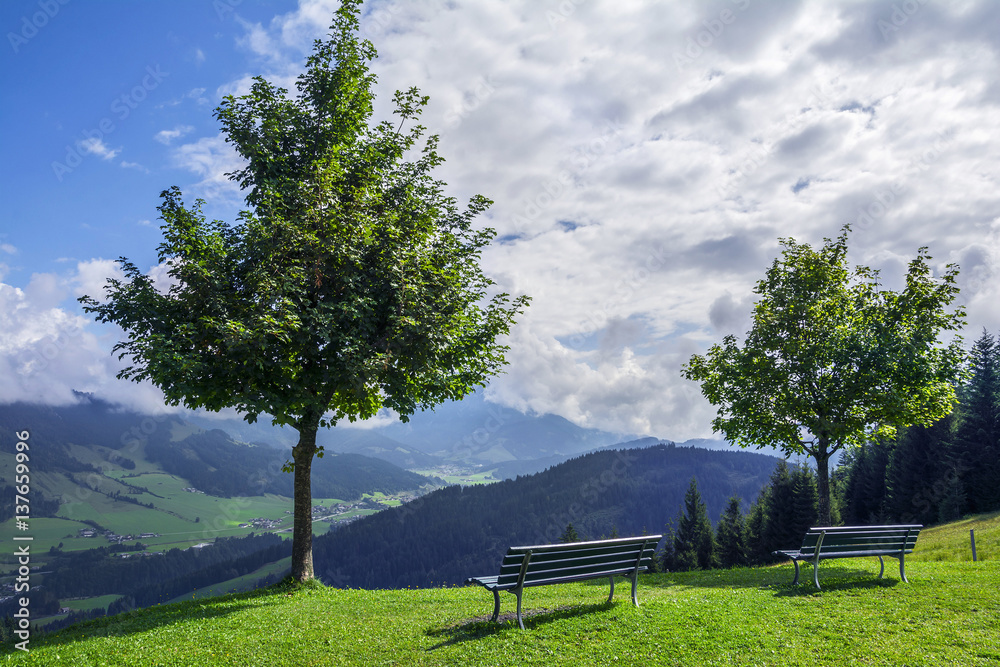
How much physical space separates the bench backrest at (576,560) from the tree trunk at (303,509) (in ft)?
29.6

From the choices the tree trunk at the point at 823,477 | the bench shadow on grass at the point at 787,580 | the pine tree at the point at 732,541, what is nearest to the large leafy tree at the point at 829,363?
the tree trunk at the point at 823,477

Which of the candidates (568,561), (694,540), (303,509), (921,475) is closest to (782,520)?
(921,475)

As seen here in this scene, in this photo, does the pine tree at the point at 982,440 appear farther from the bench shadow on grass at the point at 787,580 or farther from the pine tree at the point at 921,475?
the bench shadow on grass at the point at 787,580

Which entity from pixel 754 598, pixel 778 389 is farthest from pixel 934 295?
pixel 754 598

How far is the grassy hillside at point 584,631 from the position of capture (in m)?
7.87

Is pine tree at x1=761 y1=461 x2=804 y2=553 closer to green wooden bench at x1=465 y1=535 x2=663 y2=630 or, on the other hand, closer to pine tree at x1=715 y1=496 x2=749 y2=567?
pine tree at x1=715 y1=496 x2=749 y2=567

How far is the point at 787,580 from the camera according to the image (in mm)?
14547

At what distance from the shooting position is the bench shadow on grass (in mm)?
12688

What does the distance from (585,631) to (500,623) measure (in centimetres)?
153

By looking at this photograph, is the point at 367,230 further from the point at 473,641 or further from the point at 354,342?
the point at 473,641

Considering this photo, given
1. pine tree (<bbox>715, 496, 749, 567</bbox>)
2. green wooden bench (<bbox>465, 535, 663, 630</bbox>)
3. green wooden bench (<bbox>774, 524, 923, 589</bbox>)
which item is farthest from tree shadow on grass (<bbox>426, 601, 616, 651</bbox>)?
pine tree (<bbox>715, 496, 749, 567</bbox>)

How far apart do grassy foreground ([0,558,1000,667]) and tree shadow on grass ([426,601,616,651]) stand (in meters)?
0.04

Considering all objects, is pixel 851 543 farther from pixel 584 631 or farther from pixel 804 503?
pixel 804 503

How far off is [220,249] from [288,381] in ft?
13.1
